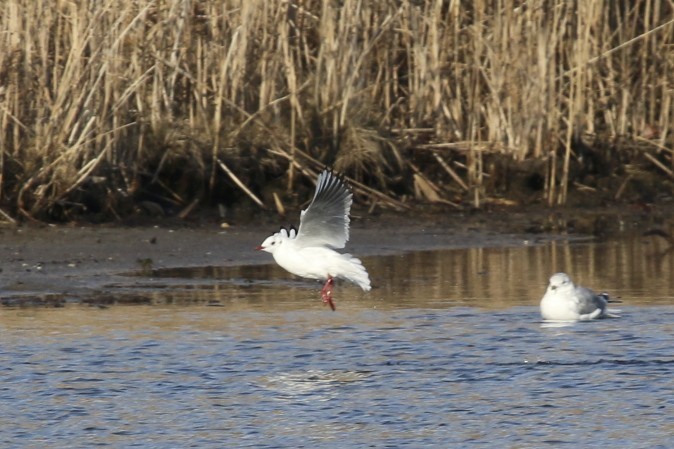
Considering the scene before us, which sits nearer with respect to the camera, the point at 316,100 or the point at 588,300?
the point at 588,300

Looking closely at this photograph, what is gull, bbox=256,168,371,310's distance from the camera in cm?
795

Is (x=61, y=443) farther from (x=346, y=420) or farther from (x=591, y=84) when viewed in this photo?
(x=591, y=84)

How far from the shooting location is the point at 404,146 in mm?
11633

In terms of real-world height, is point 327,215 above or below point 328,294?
above

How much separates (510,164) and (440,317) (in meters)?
4.24

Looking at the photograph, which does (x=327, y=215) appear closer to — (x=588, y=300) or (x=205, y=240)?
(x=588, y=300)

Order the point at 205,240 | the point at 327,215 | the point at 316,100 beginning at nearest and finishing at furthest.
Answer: the point at 327,215, the point at 205,240, the point at 316,100

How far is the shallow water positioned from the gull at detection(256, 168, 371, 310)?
0.23 m

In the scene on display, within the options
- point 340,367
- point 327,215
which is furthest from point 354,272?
point 340,367

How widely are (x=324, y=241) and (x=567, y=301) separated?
4.88 ft

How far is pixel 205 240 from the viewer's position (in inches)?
402

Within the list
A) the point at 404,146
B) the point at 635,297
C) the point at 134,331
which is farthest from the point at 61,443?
the point at 404,146

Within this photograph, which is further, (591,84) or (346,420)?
(591,84)

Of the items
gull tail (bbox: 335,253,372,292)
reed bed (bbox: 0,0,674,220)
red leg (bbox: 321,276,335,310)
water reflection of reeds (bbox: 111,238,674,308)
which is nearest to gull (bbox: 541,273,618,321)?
water reflection of reeds (bbox: 111,238,674,308)
